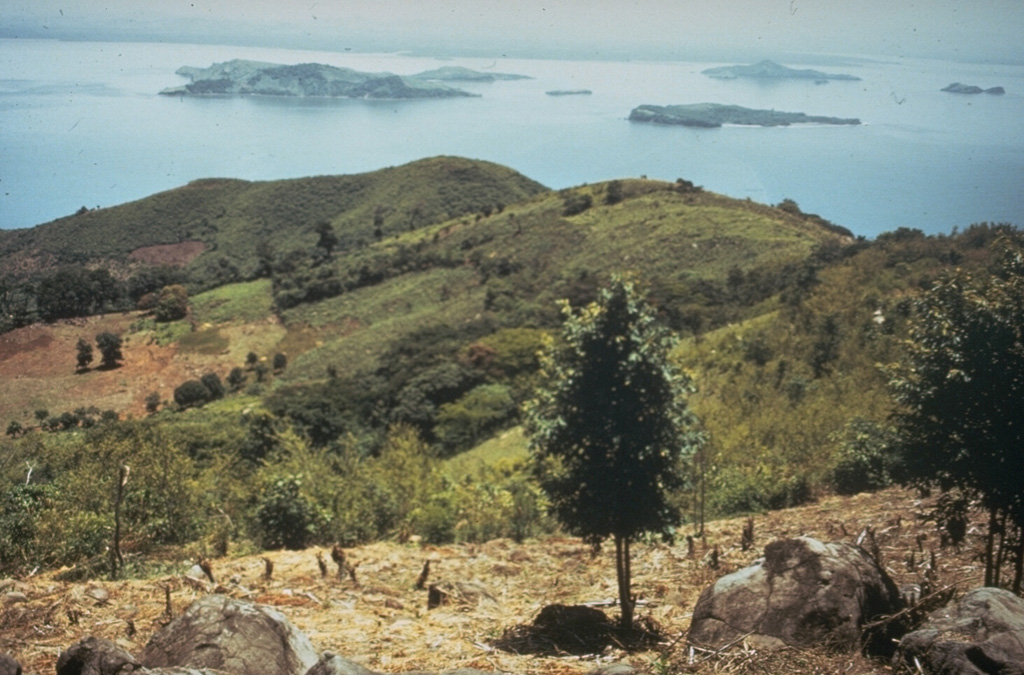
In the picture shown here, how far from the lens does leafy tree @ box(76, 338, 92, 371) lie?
37531 mm

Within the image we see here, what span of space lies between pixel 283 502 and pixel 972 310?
412 inches

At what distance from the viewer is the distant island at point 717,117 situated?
56.0 m

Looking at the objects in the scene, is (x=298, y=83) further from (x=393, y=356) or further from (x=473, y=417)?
(x=473, y=417)

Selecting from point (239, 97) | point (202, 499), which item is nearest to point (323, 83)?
point (239, 97)

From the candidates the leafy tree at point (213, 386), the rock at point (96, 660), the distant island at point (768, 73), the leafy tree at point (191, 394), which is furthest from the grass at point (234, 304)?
the rock at point (96, 660)

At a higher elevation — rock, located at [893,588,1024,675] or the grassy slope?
the grassy slope

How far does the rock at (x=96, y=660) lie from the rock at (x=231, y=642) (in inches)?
26.8

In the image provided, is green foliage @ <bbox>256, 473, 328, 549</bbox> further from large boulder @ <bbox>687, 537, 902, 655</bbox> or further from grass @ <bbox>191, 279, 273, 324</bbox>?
grass @ <bbox>191, 279, 273, 324</bbox>

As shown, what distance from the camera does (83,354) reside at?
124ft

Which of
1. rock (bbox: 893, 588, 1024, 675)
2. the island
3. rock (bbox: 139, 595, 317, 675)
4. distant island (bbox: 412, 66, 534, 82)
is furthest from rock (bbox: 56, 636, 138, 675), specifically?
distant island (bbox: 412, 66, 534, 82)

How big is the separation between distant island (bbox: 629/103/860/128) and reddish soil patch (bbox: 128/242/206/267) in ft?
189

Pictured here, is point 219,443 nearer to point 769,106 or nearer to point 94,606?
point 94,606

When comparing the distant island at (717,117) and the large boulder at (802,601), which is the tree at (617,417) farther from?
the distant island at (717,117)

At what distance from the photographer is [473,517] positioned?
14.8 metres
